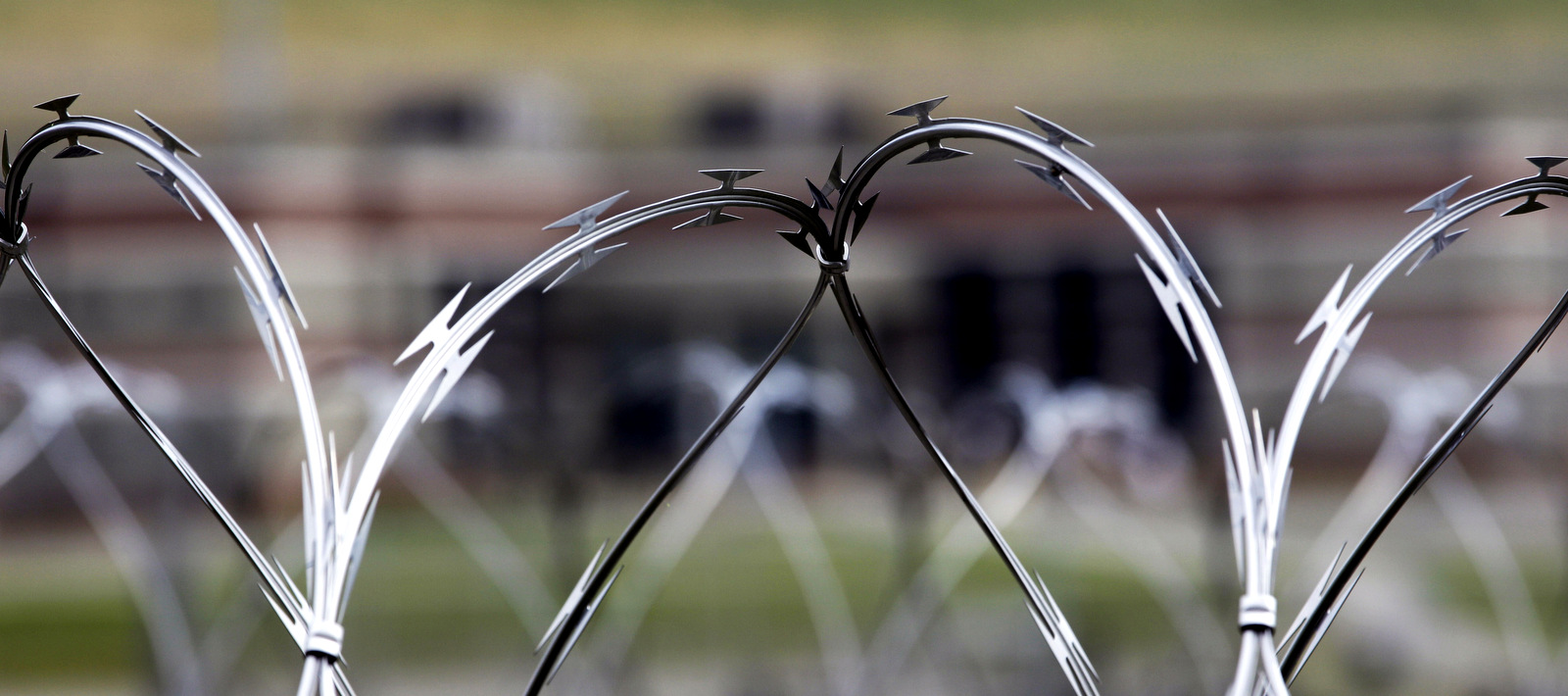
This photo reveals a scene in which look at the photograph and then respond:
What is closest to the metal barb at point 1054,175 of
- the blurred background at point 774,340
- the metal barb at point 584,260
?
the metal barb at point 584,260

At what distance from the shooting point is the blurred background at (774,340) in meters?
5.55

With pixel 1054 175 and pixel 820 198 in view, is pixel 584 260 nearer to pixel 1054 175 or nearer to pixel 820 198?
pixel 820 198

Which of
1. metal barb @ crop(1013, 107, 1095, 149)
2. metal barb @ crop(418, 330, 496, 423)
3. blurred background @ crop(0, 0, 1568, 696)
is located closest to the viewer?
metal barb @ crop(1013, 107, 1095, 149)

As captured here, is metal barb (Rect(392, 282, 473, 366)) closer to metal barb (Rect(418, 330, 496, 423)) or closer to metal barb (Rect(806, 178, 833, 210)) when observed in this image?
metal barb (Rect(418, 330, 496, 423))

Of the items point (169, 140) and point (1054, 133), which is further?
point (169, 140)

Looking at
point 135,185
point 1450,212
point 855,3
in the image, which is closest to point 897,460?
point 1450,212

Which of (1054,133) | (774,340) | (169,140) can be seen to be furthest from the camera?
(774,340)

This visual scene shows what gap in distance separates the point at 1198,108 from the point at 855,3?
6071 millimetres

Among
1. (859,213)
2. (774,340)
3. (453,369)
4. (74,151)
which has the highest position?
(774,340)

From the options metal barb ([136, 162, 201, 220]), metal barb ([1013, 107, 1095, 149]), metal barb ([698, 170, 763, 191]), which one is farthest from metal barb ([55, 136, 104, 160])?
metal barb ([1013, 107, 1095, 149])

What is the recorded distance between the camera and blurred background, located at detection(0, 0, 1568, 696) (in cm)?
555

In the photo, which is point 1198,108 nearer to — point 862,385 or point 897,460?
point 862,385

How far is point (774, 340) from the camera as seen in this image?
12219mm

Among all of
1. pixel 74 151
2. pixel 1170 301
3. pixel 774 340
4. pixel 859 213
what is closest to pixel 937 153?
pixel 859 213
